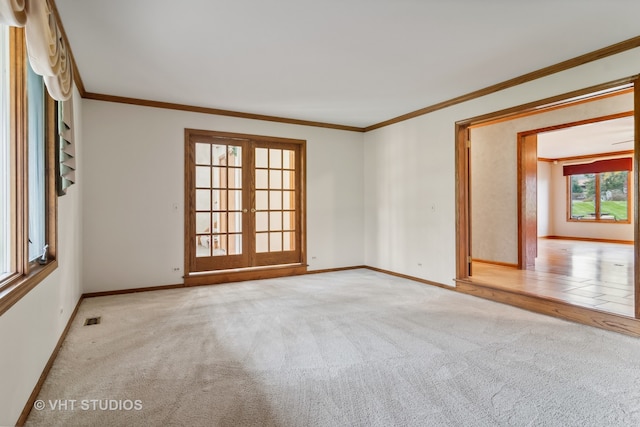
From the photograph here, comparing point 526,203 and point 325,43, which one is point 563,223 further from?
point 325,43

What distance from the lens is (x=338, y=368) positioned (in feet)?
7.99

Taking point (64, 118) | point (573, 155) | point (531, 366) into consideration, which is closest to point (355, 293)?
point (531, 366)

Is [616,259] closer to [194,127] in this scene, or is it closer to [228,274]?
[228,274]

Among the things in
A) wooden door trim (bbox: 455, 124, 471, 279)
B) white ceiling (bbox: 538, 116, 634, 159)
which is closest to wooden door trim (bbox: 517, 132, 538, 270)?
white ceiling (bbox: 538, 116, 634, 159)

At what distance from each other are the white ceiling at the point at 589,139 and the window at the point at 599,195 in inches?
39.8

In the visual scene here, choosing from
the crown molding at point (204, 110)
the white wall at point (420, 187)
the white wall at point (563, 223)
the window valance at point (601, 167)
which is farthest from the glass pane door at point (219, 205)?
the white wall at point (563, 223)

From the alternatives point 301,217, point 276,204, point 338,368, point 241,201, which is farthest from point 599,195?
point 338,368

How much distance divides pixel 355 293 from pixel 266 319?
1470 mm

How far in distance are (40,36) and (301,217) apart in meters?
4.41

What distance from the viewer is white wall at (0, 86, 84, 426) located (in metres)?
1.64

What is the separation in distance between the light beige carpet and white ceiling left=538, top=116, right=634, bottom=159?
5545mm

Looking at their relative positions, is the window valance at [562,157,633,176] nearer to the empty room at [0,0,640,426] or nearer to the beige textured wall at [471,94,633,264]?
the empty room at [0,0,640,426]

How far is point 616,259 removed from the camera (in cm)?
695

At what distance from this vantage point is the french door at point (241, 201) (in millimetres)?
5137
